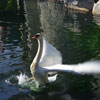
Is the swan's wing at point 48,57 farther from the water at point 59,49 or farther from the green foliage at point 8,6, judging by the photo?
the green foliage at point 8,6

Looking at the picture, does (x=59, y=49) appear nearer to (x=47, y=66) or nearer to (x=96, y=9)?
(x=47, y=66)

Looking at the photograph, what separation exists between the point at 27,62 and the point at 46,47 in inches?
121

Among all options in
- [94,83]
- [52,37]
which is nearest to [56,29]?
[52,37]

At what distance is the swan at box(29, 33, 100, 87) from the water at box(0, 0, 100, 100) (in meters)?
0.66

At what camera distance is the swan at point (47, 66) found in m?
9.85

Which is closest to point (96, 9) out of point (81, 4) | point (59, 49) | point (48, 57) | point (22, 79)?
point (81, 4)

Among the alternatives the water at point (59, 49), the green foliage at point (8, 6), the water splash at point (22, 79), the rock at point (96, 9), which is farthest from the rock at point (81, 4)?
the water splash at point (22, 79)

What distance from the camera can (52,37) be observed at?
830 inches

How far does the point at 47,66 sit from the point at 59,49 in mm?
5672

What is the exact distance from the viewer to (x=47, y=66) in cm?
1160

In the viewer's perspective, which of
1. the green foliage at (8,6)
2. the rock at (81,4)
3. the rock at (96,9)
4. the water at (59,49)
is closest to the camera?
the water at (59,49)

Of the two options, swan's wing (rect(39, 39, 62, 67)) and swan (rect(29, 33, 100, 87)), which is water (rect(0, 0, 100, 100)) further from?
swan's wing (rect(39, 39, 62, 67))

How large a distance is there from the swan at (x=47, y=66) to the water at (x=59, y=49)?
66 centimetres

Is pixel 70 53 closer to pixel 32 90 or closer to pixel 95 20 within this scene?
pixel 32 90
